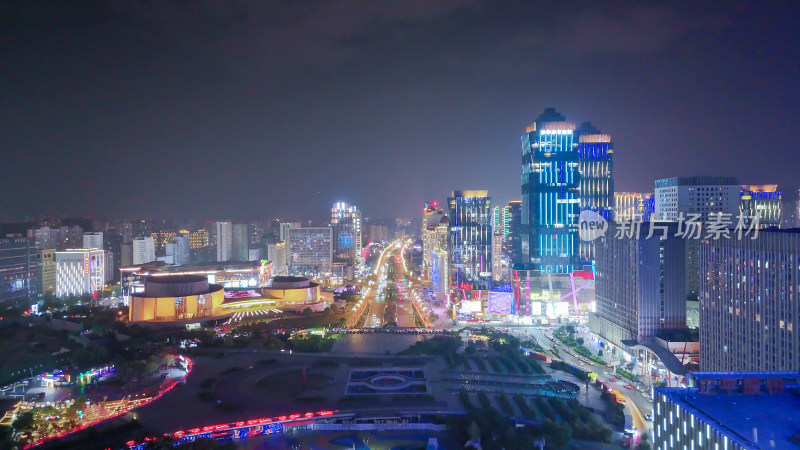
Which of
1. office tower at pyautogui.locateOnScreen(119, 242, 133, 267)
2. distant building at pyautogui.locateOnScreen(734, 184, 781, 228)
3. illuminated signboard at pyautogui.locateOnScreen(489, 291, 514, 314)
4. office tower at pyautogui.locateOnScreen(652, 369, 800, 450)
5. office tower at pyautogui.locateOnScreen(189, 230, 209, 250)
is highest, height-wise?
distant building at pyautogui.locateOnScreen(734, 184, 781, 228)

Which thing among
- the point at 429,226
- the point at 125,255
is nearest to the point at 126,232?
the point at 125,255

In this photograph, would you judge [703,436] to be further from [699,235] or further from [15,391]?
[15,391]

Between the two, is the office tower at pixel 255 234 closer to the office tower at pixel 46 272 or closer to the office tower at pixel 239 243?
the office tower at pixel 239 243

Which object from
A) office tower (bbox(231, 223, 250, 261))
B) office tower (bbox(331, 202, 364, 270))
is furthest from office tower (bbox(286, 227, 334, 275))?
office tower (bbox(231, 223, 250, 261))

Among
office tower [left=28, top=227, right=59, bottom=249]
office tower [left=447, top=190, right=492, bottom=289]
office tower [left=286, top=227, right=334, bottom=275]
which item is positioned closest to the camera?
office tower [left=447, top=190, right=492, bottom=289]

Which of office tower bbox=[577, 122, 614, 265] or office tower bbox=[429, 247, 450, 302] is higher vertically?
office tower bbox=[577, 122, 614, 265]

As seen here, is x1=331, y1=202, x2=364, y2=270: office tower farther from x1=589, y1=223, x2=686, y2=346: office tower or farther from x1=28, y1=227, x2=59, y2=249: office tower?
x1=589, y1=223, x2=686, y2=346: office tower

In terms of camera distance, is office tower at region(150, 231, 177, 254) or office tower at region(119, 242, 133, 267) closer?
office tower at region(119, 242, 133, 267)
